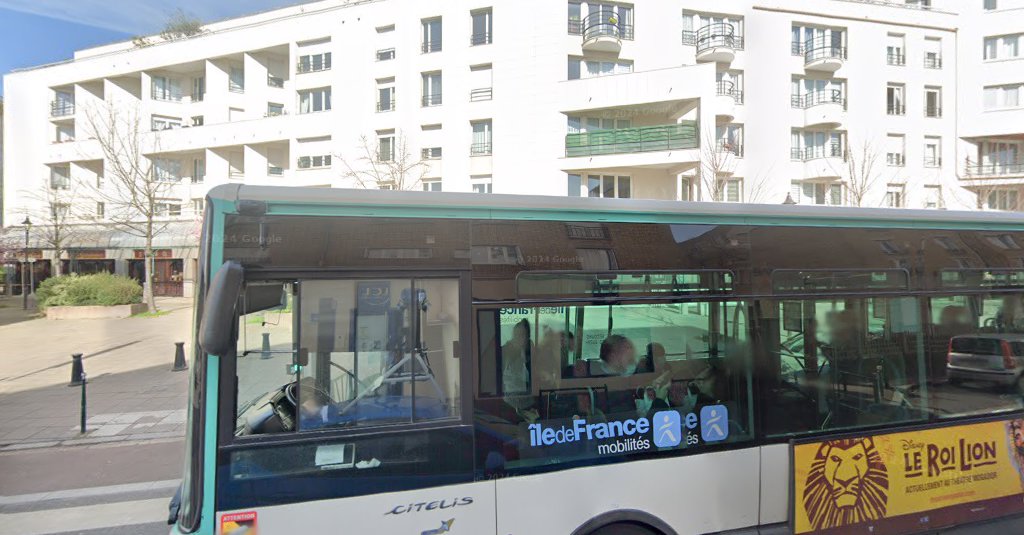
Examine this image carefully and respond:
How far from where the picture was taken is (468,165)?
24828 millimetres

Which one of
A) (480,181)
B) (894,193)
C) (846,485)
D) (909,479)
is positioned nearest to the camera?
(846,485)

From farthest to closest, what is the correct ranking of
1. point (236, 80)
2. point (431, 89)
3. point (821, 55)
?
point (236, 80) < point (821, 55) < point (431, 89)

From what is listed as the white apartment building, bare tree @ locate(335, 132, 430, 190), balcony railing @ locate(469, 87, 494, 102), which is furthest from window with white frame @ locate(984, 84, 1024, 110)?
bare tree @ locate(335, 132, 430, 190)

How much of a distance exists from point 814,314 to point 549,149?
20.7 m

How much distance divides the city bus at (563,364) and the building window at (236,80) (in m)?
36.4

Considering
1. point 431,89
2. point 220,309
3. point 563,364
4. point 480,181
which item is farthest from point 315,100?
point 563,364

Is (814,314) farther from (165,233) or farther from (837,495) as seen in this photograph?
(165,233)

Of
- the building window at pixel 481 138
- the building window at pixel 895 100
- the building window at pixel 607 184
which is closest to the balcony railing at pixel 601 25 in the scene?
the building window at pixel 481 138

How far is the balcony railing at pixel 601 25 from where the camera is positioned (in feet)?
76.0

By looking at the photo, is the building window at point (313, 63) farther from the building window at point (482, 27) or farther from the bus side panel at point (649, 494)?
the bus side panel at point (649, 494)

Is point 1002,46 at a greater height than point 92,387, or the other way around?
point 1002,46

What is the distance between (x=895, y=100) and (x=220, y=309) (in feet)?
120

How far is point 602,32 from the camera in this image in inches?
910

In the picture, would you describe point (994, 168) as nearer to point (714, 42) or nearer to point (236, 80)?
point (714, 42)
